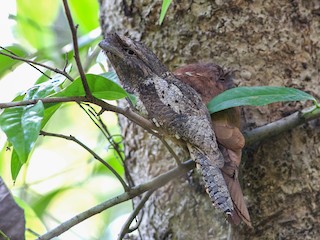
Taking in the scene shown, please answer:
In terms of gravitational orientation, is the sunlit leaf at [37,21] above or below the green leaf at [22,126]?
above

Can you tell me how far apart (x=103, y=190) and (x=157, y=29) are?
151cm

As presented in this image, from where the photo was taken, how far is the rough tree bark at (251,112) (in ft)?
4.64

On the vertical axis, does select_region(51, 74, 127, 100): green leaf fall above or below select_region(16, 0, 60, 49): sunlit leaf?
below

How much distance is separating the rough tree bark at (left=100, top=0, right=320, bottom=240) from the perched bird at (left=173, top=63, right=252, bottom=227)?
0.11m

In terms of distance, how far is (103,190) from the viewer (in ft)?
9.91

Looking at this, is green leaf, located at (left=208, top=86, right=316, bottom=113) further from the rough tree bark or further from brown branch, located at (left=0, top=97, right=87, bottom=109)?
brown branch, located at (left=0, top=97, right=87, bottom=109)

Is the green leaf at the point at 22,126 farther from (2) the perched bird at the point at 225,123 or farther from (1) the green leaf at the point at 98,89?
(2) the perched bird at the point at 225,123

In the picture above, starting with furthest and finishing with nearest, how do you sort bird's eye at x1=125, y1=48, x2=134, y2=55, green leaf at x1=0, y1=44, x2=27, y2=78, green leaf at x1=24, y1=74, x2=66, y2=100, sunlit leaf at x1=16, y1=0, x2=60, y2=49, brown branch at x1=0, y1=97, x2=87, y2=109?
sunlit leaf at x1=16, y1=0, x2=60, y2=49, green leaf at x1=0, y1=44, x2=27, y2=78, bird's eye at x1=125, y1=48, x2=134, y2=55, green leaf at x1=24, y1=74, x2=66, y2=100, brown branch at x1=0, y1=97, x2=87, y2=109

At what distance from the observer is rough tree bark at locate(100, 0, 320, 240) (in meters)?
1.41

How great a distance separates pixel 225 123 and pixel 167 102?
0.46 ft

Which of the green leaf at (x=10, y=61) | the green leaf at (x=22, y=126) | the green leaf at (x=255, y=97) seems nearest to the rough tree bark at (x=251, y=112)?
the green leaf at (x=255, y=97)

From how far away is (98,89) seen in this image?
3.67ft

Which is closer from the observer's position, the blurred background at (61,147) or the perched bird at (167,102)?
the perched bird at (167,102)

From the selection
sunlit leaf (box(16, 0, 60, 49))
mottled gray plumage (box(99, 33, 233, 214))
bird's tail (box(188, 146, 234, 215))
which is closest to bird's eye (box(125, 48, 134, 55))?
mottled gray plumage (box(99, 33, 233, 214))
